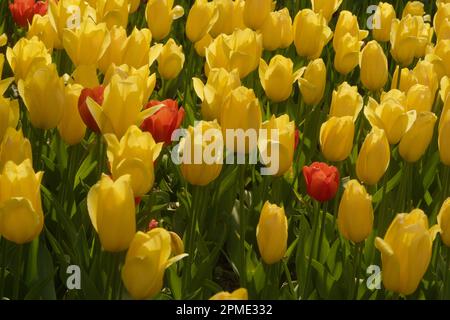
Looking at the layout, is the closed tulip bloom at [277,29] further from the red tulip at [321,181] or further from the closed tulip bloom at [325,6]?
the red tulip at [321,181]

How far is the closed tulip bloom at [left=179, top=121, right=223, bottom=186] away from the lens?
240 centimetres

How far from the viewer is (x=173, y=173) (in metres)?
3.43

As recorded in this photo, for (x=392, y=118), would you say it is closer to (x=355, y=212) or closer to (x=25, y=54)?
(x=355, y=212)

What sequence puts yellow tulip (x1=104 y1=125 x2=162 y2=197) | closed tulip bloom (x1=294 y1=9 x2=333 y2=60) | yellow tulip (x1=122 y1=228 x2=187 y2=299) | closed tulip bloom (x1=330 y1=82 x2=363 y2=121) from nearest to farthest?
yellow tulip (x1=122 y1=228 x2=187 y2=299) < yellow tulip (x1=104 y1=125 x2=162 y2=197) < closed tulip bloom (x1=330 y1=82 x2=363 y2=121) < closed tulip bloom (x1=294 y1=9 x2=333 y2=60)

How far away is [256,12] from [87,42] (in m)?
0.90

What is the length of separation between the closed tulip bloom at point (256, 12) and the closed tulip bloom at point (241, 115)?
119 centimetres

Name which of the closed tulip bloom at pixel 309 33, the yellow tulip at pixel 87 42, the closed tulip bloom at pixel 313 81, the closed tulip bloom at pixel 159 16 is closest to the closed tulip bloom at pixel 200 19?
the closed tulip bloom at pixel 159 16

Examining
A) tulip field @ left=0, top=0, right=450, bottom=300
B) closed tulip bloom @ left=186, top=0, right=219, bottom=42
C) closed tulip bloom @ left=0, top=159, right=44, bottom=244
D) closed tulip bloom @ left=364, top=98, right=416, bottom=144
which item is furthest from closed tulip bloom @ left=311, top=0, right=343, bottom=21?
closed tulip bloom @ left=0, top=159, right=44, bottom=244

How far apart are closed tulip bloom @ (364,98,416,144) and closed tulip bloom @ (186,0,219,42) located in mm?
982

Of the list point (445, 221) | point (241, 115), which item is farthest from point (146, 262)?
point (445, 221)

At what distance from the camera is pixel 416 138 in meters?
2.83

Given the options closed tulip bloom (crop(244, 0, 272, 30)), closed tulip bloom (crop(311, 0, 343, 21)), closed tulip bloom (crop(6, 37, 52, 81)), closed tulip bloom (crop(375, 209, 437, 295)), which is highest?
closed tulip bloom (crop(311, 0, 343, 21))

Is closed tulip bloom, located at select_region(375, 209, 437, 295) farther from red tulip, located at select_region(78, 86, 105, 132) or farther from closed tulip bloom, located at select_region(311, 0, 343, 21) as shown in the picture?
closed tulip bloom, located at select_region(311, 0, 343, 21)
